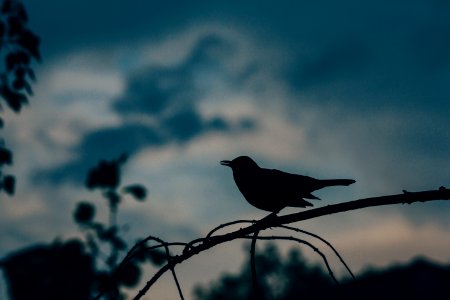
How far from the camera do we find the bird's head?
5.82 meters

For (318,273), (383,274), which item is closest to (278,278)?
(318,273)

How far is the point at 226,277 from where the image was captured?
97.4 m

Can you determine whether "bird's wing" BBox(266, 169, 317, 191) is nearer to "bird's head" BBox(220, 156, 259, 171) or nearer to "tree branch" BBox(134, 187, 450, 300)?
"bird's head" BBox(220, 156, 259, 171)

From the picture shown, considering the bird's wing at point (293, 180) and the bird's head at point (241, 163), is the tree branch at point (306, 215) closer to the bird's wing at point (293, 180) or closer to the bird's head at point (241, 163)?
the bird's wing at point (293, 180)

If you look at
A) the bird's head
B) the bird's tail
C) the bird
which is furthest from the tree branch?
the bird's head

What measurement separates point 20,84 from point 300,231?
348 centimetres

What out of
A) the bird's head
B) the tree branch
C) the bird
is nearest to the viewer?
the tree branch

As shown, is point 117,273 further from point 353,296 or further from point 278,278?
point 278,278

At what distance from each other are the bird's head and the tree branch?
10.2ft

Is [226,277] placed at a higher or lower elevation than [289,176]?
higher

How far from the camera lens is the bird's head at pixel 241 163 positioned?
5.82 m

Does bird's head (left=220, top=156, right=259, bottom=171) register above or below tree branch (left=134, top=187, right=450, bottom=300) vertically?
above

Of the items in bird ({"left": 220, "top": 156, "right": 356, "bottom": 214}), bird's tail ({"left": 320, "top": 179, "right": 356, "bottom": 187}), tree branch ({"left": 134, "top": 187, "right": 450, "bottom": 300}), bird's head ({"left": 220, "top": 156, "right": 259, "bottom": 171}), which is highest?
bird's head ({"left": 220, "top": 156, "right": 259, "bottom": 171})

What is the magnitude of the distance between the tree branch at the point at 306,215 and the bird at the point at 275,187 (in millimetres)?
1993
